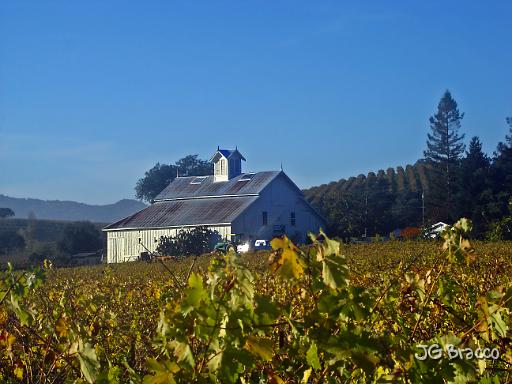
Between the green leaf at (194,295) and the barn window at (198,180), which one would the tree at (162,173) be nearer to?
the barn window at (198,180)

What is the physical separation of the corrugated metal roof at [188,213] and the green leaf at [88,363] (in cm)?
4707

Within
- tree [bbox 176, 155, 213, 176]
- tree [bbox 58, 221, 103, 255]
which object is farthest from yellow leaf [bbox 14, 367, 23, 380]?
tree [bbox 176, 155, 213, 176]

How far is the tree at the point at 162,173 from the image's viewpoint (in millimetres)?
105812

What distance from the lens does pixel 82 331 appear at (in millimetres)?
4066

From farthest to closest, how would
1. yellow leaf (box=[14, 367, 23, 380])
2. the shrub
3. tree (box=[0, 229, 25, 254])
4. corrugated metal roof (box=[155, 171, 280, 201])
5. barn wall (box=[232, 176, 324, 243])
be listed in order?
1. tree (box=[0, 229, 25, 254])
2. corrugated metal roof (box=[155, 171, 280, 201])
3. barn wall (box=[232, 176, 324, 243])
4. the shrub
5. yellow leaf (box=[14, 367, 23, 380])

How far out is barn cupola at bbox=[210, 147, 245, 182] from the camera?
5728cm

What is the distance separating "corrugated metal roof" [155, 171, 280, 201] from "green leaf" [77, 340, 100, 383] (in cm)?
4993

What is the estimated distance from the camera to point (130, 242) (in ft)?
184

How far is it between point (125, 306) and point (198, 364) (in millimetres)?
6746

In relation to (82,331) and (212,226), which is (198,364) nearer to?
(82,331)

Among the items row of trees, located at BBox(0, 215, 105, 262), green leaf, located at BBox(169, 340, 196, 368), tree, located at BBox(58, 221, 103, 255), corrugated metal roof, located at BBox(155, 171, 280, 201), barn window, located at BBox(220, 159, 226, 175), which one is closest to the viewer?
green leaf, located at BBox(169, 340, 196, 368)

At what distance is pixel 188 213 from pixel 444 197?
2178 cm

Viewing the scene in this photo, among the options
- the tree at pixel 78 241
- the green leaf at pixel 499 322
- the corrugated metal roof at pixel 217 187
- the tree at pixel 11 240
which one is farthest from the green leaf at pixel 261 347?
the tree at pixel 11 240

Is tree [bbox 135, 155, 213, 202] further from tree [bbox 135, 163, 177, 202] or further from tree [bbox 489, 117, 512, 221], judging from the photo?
tree [bbox 489, 117, 512, 221]
